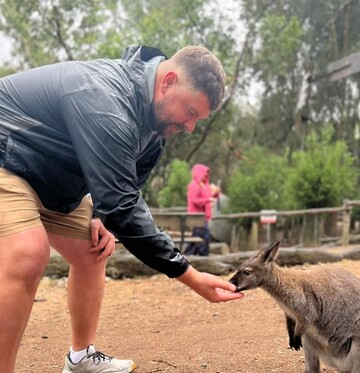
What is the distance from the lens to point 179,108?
66.1 inches

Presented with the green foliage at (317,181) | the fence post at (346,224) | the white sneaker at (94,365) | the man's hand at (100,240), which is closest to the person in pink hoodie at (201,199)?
the fence post at (346,224)

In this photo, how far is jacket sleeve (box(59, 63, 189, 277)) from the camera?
149 cm

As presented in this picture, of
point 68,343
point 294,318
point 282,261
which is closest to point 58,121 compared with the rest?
point 294,318

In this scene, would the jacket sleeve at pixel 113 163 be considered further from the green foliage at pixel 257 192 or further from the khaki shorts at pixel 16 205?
the green foliage at pixel 257 192

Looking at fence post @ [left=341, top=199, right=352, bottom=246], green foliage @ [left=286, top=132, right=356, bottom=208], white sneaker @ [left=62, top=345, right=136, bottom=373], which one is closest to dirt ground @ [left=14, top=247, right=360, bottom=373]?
white sneaker @ [left=62, top=345, right=136, bottom=373]

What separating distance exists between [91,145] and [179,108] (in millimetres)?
334

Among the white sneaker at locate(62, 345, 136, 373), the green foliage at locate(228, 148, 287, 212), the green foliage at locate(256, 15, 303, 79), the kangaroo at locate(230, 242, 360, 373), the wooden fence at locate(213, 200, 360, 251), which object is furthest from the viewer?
the green foliage at locate(256, 15, 303, 79)

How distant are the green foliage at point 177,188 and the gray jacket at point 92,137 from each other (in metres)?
8.94

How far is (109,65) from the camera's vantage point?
1693 mm

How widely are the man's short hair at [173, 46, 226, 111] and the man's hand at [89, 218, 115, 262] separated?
676 millimetres

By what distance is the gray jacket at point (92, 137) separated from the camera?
1493 millimetres

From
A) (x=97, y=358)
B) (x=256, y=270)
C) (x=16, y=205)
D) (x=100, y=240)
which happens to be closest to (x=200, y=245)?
(x=256, y=270)

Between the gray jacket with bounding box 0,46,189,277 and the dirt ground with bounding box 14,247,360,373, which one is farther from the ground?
the gray jacket with bounding box 0,46,189,277

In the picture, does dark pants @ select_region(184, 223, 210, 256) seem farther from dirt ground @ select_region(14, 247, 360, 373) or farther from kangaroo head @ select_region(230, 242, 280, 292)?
kangaroo head @ select_region(230, 242, 280, 292)
